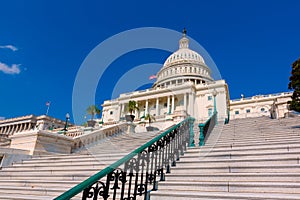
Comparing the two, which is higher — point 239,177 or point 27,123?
point 27,123

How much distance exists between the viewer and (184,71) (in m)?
71.1

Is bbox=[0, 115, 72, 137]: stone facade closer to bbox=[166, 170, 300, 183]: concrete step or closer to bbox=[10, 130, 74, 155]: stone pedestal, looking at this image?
bbox=[10, 130, 74, 155]: stone pedestal

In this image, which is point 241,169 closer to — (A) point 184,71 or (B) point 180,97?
(B) point 180,97

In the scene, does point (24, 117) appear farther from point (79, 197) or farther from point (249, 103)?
point (79, 197)

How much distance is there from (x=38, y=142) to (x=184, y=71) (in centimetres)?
6511

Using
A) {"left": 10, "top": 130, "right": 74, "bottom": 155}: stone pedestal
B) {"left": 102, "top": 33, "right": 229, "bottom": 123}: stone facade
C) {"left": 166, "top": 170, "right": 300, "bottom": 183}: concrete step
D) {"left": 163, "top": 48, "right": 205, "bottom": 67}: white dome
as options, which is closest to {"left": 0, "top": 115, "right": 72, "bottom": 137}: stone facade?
{"left": 102, "top": 33, "right": 229, "bottom": 123}: stone facade

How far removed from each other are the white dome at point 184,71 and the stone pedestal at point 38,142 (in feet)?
186

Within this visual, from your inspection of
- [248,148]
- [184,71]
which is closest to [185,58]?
[184,71]

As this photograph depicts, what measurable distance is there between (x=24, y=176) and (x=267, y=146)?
25.9ft

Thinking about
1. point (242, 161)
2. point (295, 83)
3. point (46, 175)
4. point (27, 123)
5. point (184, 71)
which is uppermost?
point (184, 71)

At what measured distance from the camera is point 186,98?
A: 50625 mm

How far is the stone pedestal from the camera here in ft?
31.3

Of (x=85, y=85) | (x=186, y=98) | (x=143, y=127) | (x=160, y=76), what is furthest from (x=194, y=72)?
(x=85, y=85)

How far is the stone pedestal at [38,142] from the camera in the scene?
9531 mm
